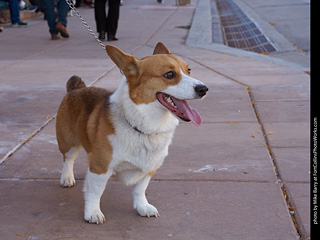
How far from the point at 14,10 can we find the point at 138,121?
44.7ft

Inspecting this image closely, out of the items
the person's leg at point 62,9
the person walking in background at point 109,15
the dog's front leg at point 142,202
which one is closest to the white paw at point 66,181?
the dog's front leg at point 142,202

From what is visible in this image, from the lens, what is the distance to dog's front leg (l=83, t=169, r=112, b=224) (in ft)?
11.7

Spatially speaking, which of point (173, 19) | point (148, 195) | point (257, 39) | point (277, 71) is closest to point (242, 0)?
point (173, 19)

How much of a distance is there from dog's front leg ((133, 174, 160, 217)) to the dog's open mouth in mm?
608

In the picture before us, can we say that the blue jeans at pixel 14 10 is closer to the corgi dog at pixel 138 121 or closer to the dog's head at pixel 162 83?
the corgi dog at pixel 138 121

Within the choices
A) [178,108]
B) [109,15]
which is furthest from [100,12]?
[178,108]

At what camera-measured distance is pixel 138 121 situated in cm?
349

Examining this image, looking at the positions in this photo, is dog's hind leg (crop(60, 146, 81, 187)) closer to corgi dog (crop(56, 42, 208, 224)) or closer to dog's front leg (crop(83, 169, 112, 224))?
corgi dog (crop(56, 42, 208, 224))

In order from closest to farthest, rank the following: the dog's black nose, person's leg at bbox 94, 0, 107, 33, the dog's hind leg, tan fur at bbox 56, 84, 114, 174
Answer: the dog's black nose → tan fur at bbox 56, 84, 114, 174 → the dog's hind leg → person's leg at bbox 94, 0, 107, 33

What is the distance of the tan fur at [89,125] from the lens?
354 cm

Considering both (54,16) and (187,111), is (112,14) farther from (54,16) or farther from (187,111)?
(187,111)

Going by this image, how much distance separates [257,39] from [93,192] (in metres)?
10.8

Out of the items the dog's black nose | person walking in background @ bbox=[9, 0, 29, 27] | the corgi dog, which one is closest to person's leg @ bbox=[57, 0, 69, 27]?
person walking in background @ bbox=[9, 0, 29, 27]
